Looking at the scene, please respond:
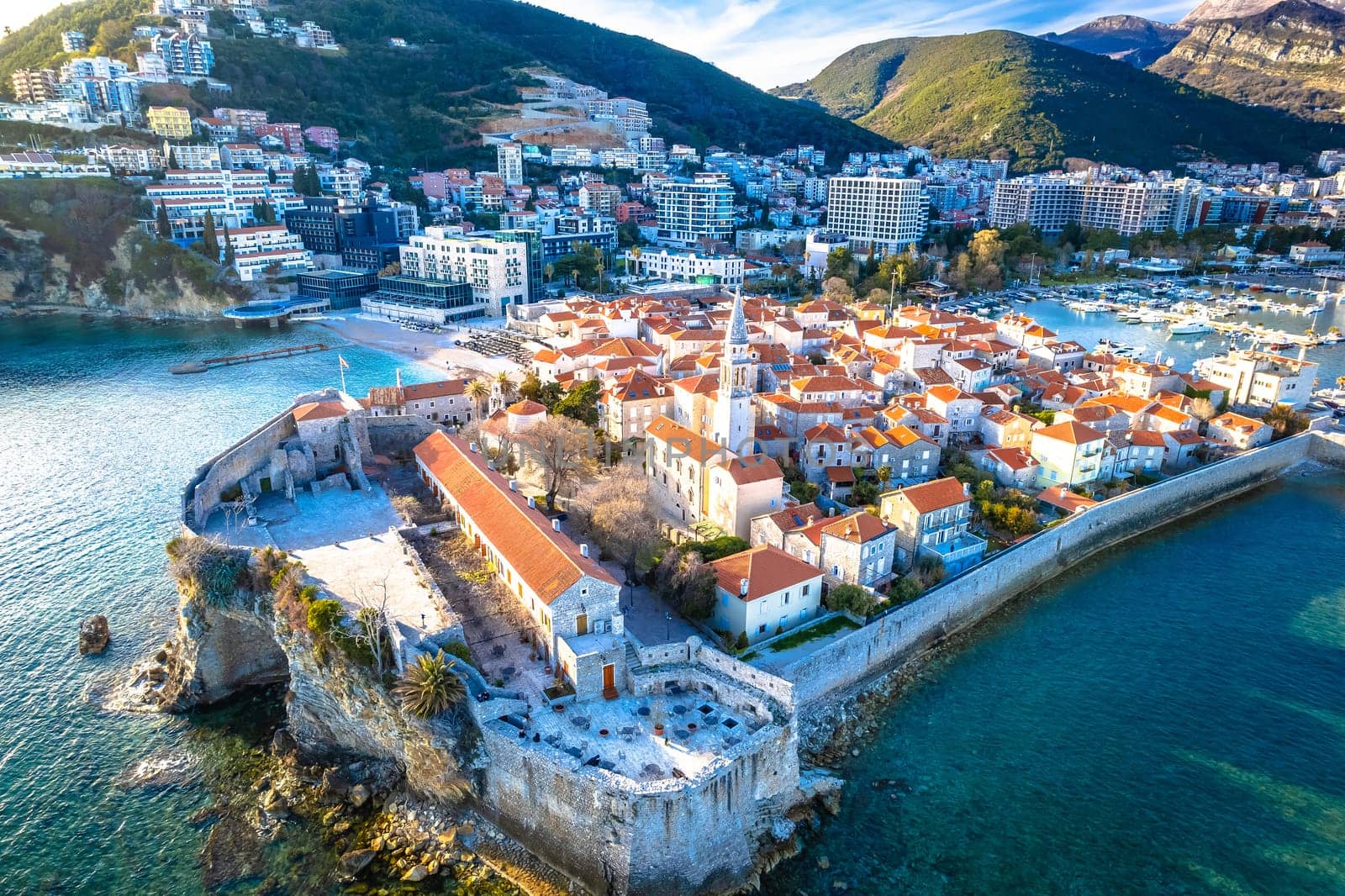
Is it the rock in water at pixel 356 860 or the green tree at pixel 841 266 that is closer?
the rock in water at pixel 356 860

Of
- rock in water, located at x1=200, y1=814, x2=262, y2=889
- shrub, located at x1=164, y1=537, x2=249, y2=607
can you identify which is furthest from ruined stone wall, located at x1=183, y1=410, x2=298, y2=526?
rock in water, located at x1=200, y1=814, x2=262, y2=889

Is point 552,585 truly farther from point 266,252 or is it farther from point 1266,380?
point 266,252

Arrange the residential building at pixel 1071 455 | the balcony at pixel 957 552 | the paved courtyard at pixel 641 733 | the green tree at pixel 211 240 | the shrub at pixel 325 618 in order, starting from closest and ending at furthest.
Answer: the paved courtyard at pixel 641 733, the shrub at pixel 325 618, the balcony at pixel 957 552, the residential building at pixel 1071 455, the green tree at pixel 211 240

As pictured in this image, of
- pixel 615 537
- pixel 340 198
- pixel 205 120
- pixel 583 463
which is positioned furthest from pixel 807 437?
pixel 205 120

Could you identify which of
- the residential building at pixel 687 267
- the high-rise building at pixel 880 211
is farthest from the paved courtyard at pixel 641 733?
the high-rise building at pixel 880 211

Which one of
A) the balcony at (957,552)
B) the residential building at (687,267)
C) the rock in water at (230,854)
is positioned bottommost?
the rock in water at (230,854)

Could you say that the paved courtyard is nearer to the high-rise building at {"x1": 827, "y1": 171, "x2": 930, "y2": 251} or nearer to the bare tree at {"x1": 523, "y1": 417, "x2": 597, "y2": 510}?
the bare tree at {"x1": 523, "y1": 417, "x2": 597, "y2": 510}

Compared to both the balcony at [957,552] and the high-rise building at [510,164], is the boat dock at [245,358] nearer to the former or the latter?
the balcony at [957,552]
